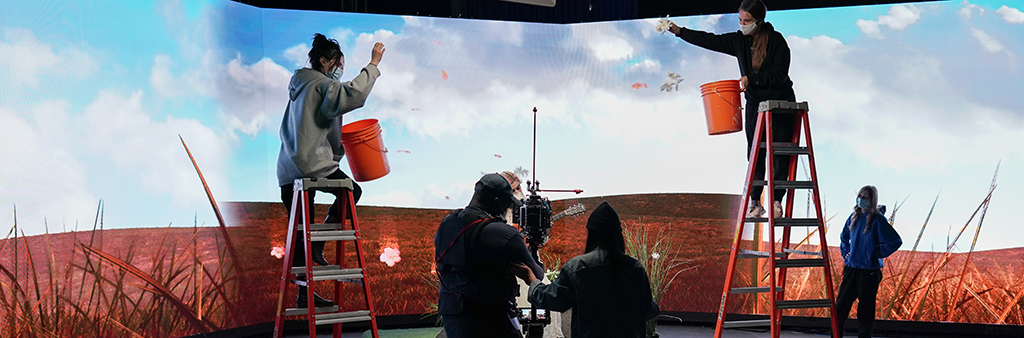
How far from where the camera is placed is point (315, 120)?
3520 mm

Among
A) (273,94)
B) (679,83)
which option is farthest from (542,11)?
(273,94)

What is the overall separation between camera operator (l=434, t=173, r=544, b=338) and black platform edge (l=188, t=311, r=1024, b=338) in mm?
2802

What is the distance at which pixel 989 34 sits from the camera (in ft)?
18.1

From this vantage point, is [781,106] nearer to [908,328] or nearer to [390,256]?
[908,328]

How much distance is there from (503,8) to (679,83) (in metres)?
1.65

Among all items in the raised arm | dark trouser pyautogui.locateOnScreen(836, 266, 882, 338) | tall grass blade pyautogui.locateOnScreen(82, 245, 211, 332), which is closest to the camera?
the raised arm

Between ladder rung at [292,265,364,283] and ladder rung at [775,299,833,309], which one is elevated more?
ladder rung at [292,265,364,283]

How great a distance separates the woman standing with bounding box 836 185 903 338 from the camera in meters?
4.55

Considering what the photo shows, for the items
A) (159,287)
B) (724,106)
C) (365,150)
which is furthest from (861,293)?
(159,287)

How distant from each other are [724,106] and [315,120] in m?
2.16

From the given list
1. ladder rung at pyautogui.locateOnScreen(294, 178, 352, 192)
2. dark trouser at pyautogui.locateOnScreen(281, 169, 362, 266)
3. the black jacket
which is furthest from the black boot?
the black jacket

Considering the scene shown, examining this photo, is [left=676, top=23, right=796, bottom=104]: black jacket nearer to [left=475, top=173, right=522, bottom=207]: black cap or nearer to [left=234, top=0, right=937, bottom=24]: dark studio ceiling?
[left=475, top=173, right=522, bottom=207]: black cap

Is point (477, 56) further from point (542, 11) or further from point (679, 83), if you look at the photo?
point (679, 83)

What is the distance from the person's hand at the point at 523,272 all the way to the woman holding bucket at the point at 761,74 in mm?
1372
